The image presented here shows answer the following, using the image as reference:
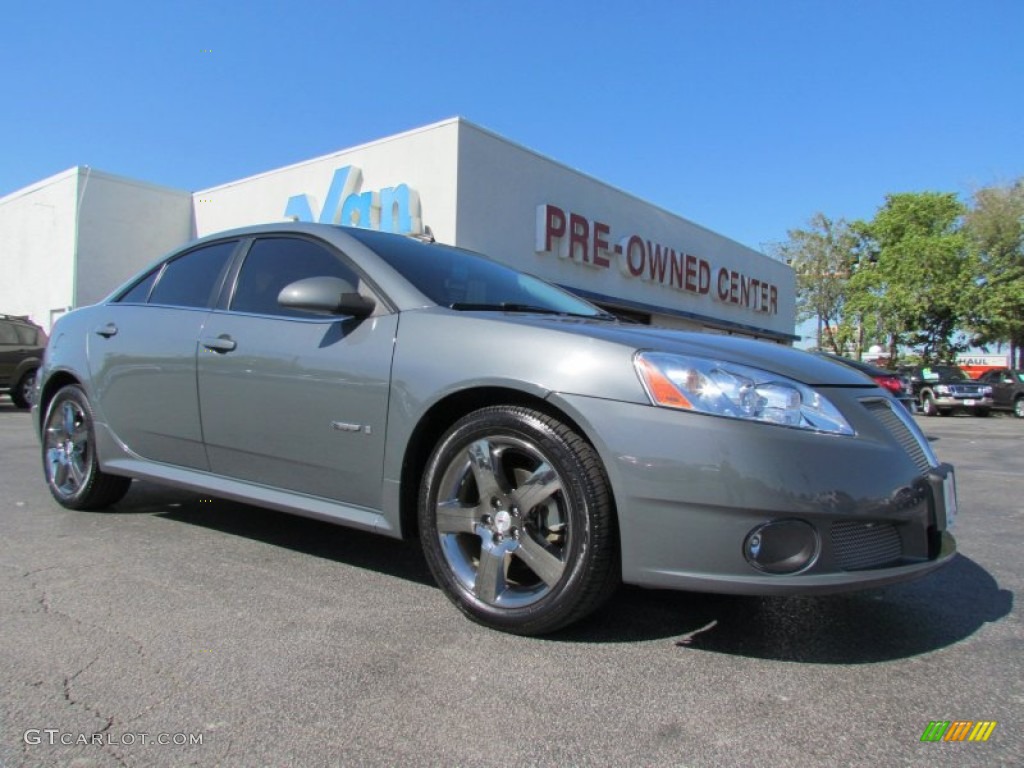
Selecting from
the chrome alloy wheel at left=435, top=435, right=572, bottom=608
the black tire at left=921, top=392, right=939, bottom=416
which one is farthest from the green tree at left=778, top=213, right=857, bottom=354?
the chrome alloy wheel at left=435, top=435, right=572, bottom=608

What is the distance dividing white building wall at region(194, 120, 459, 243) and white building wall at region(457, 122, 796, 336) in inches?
14.3

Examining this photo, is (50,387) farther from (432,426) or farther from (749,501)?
(749,501)

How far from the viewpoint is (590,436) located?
91.8 inches

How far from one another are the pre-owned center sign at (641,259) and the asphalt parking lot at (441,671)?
14.0m

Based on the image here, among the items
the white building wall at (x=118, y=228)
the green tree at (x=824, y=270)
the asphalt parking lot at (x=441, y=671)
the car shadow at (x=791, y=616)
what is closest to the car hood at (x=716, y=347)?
the car shadow at (x=791, y=616)

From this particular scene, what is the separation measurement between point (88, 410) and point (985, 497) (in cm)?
628

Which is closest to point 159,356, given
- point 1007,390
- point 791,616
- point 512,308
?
point 512,308

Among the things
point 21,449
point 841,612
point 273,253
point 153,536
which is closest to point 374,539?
point 153,536

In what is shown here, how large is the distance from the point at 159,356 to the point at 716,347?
2.72 metres

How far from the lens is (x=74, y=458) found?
4352 mm

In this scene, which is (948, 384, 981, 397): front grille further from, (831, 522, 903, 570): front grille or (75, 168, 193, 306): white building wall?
(831, 522, 903, 570): front grille

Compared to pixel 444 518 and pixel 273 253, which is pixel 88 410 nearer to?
pixel 273 253

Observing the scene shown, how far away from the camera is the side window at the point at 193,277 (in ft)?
12.2

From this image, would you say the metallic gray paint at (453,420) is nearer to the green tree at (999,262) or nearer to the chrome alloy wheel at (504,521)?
the chrome alloy wheel at (504,521)
